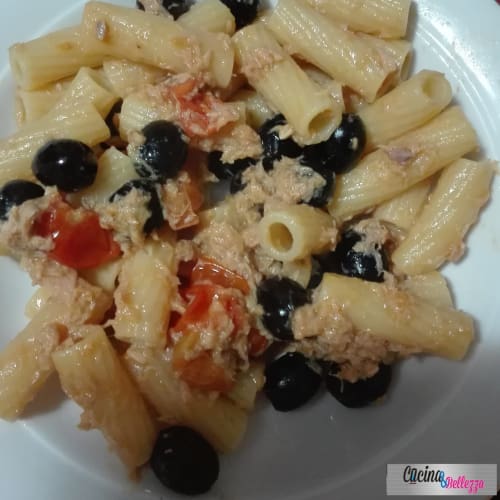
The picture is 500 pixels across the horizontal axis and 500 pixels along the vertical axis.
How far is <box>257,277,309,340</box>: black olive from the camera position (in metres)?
1.40

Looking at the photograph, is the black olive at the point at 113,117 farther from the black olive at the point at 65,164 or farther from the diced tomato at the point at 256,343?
the diced tomato at the point at 256,343

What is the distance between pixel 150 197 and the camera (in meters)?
1.43

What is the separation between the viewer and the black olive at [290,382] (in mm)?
1421

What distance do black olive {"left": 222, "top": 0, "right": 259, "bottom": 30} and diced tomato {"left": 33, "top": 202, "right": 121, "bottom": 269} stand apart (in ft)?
1.95

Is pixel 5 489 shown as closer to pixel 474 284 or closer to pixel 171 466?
pixel 171 466

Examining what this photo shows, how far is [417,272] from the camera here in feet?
4.76

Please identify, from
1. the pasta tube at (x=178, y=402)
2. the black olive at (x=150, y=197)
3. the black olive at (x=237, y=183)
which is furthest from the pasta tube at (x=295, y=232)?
the pasta tube at (x=178, y=402)

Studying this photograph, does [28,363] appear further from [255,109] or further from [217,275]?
[255,109]

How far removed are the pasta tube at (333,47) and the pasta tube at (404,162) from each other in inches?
5.6

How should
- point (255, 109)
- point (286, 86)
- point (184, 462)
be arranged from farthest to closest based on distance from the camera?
point (255, 109), point (286, 86), point (184, 462)

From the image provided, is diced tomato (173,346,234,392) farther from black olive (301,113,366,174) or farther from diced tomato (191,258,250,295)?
black olive (301,113,366,174)

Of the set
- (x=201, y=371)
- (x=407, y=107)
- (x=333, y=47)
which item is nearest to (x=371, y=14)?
(x=333, y=47)

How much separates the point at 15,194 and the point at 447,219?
0.95 metres

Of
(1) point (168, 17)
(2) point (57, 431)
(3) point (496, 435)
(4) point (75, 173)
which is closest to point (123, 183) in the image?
(4) point (75, 173)
